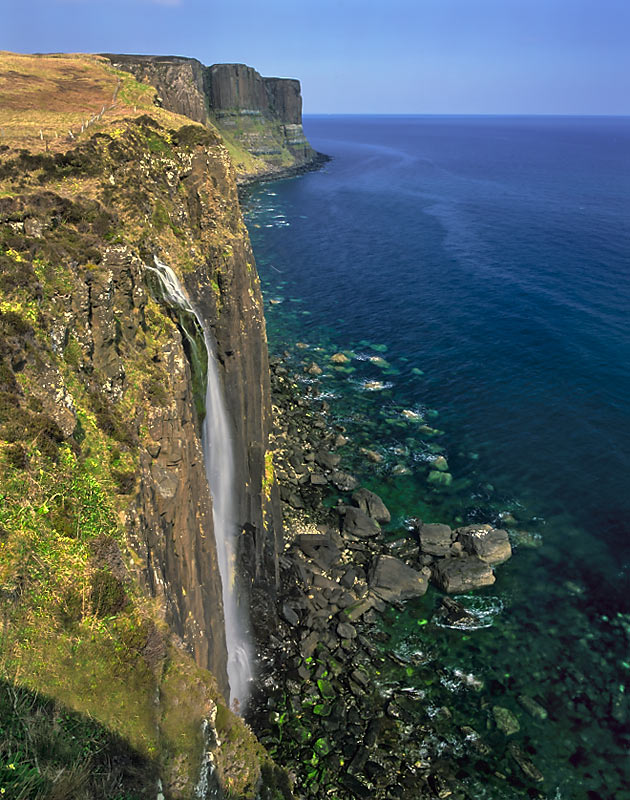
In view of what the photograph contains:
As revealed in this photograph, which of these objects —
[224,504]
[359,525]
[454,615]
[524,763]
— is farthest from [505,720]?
[224,504]

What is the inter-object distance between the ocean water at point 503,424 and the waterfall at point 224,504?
977 centimetres

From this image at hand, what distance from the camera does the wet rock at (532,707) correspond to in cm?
2998

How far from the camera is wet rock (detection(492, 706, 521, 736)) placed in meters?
29.2

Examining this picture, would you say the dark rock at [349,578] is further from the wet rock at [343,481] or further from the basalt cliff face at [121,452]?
the wet rock at [343,481]

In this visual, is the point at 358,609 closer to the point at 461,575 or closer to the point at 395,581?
the point at 395,581

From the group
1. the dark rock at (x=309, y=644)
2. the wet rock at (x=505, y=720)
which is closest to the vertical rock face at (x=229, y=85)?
the dark rock at (x=309, y=644)

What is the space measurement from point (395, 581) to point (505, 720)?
10.2m

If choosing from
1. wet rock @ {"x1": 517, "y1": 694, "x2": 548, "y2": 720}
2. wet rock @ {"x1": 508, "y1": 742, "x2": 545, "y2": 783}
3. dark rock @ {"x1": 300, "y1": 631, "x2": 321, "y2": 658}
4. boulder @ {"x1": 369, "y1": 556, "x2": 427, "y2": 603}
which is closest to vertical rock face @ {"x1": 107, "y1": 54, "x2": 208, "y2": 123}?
boulder @ {"x1": 369, "y1": 556, "x2": 427, "y2": 603}

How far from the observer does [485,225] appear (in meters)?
125

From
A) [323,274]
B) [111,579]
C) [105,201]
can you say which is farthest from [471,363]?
[111,579]

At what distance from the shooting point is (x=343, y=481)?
46125mm

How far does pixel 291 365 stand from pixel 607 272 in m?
60.4

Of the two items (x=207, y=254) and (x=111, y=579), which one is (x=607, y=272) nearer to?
(x=207, y=254)

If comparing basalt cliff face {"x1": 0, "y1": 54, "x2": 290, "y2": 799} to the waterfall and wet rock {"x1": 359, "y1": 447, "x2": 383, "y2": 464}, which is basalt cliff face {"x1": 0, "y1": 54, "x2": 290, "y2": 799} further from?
wet rock {"x1": 359, "y1": 447, "x2": 383, "y2": 464}
